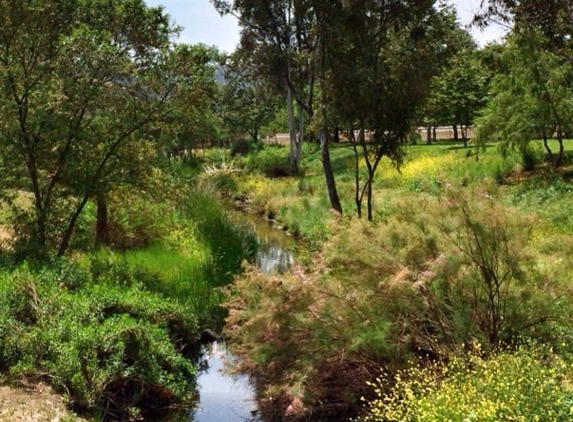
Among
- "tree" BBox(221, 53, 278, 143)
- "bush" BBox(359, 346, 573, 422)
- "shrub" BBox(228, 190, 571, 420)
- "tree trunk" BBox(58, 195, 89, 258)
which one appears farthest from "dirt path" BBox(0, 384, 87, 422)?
"tree" BBox(221, 53, 278, 143)

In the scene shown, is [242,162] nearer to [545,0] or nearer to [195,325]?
[545,0]

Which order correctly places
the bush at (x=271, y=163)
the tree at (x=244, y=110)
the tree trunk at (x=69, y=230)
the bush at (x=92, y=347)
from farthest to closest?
the tree at (x=244, y=110), the bush at (x=271, y=163), the tree trunk at (x=69, y=230), the bush at (x=92, y=347)

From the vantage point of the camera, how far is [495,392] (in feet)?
18.0

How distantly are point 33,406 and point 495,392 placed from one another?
4883 millimetres

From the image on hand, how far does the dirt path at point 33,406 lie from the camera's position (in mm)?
6938

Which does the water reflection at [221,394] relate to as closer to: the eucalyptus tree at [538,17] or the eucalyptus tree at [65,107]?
the eucalyptus tree at [65,107]

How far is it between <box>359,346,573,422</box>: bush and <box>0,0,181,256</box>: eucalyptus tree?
7.95 m

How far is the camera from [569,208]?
631 inches

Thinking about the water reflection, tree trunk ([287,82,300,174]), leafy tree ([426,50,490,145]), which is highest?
leafy tree ([426,50,490,145])

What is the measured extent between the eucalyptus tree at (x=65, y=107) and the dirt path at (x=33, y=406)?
15.1 ft

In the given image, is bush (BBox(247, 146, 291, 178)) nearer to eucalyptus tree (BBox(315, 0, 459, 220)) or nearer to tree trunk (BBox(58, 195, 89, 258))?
eucalyptus tree (BBox(315, 0, 459, 220))

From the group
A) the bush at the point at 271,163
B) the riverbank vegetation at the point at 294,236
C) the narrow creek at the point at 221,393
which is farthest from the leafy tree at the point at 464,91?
the narrow creek at the point at 221,393

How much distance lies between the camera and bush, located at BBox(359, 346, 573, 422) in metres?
5.09

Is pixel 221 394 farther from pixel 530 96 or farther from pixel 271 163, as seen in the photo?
pixel 271 163
